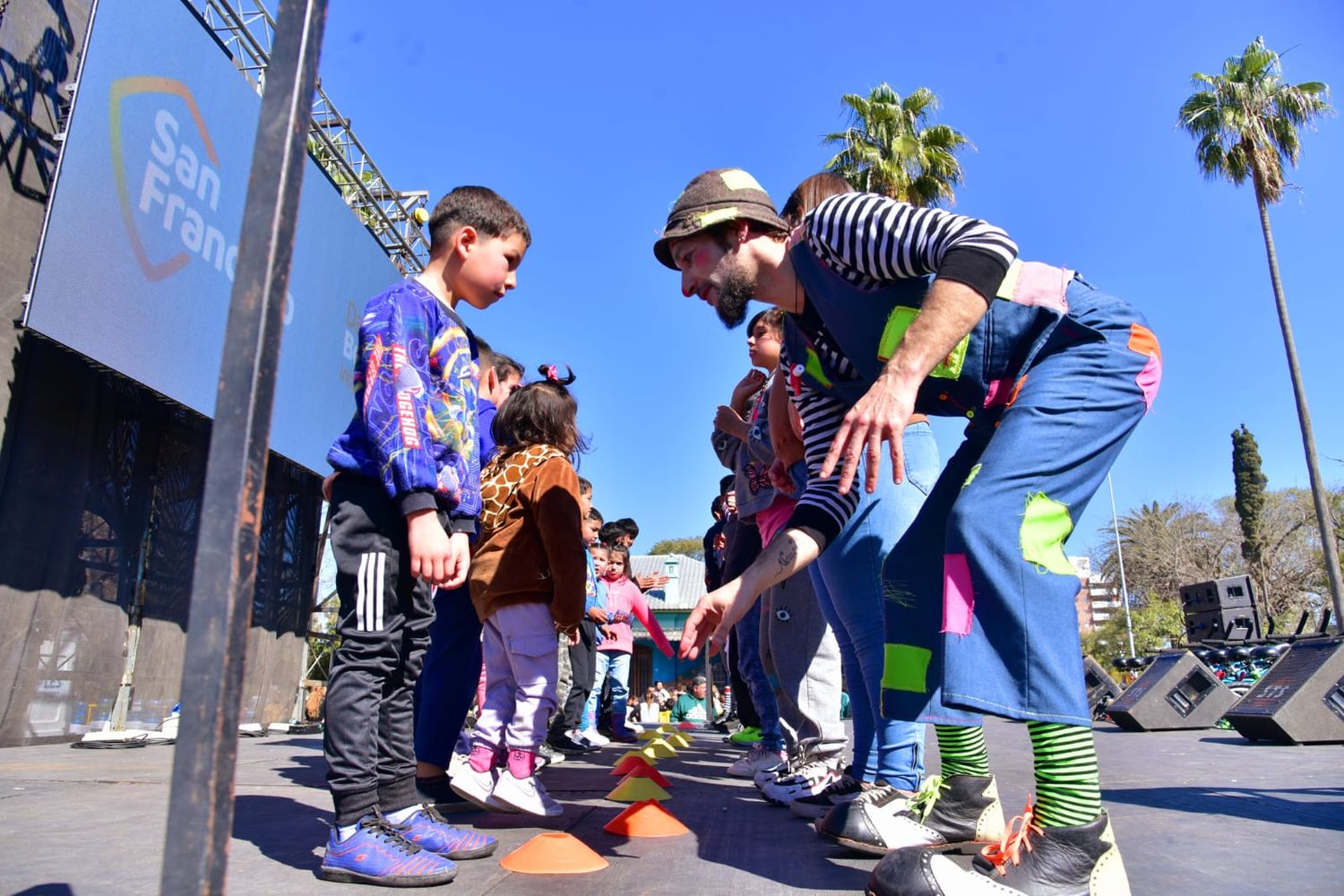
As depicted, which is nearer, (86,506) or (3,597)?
(3,597)

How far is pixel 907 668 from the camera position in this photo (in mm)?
1846

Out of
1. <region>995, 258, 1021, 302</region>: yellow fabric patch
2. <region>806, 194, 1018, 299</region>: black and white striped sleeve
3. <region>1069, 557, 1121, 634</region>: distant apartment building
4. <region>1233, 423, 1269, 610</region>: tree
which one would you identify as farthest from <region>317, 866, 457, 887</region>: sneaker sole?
<region>1069, 557, 1121, 634</region>: distant apartment building

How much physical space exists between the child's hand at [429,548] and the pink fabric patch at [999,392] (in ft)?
4.24

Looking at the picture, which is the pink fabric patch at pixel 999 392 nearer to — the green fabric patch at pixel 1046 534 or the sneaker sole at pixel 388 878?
the green fabric patch at pixel 1046 534

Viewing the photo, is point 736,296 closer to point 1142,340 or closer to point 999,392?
point 999,392

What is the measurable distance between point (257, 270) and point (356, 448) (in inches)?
57.1

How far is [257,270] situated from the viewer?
73 centimetres

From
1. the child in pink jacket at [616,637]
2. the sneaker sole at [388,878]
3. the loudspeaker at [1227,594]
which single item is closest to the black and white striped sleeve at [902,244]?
the sneaker sole at [388,878]

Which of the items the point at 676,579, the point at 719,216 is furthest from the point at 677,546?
the point at 719,216

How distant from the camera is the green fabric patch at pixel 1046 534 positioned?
1.48m

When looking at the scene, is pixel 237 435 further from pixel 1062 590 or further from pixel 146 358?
pixel 146 358

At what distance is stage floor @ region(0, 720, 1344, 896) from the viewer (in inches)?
66.1

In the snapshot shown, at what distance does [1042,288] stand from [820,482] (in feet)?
2.23

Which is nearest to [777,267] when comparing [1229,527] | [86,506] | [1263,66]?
[86,506]
